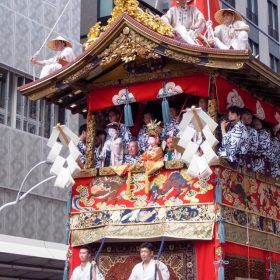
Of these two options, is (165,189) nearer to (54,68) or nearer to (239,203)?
(239,203)

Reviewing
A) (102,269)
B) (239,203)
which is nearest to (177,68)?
(239,203)

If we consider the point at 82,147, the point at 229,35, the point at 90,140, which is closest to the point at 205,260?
the point at 90,140

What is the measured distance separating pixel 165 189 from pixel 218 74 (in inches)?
69.4

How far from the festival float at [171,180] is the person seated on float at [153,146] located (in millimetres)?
177

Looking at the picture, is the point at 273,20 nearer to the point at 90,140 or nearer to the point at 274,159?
the point at 274,159

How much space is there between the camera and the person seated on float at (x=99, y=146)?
10156mm

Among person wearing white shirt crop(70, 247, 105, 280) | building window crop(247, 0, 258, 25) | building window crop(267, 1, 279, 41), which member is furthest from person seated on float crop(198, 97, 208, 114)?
building window crop(267, 1, 279, 41)

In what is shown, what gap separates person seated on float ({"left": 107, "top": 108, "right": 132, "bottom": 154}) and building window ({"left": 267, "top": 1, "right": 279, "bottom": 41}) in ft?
77.7

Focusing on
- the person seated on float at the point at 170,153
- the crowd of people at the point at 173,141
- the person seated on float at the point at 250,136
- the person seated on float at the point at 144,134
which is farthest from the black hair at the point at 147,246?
the person seated on float at the point at 250,136

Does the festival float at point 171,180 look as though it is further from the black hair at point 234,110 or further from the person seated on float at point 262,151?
the person seated on float at point 262,151

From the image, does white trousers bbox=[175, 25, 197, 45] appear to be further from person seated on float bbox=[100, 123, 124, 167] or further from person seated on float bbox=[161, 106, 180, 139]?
person seated on float bbox=[100, 123, 124, 167]

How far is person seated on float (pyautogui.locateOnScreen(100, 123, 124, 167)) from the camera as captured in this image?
996cm

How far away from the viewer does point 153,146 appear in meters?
9.62

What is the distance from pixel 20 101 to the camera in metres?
19.7
